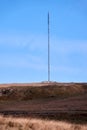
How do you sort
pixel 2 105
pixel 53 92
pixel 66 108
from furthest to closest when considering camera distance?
pixel 53 92 < pixel 2 105 < pixel 66 108

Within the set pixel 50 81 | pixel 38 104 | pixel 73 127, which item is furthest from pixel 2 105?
pixel 73 127

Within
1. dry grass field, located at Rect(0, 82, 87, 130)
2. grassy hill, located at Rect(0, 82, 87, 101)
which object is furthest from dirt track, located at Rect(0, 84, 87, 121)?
grassy hill, located at Rect(0, 82, 87, 101)

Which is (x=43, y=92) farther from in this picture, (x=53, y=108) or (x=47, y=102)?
(x=53, y=108)

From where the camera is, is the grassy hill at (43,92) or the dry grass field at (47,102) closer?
the dry grass field at (47,102)

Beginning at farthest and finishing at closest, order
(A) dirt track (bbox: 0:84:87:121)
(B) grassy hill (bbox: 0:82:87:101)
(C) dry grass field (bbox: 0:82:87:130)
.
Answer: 1. (B) grassy hill (bbox: 0:82:87:101)
2. (A) dirt track (bbox: 0:84:87:121)
3. (C) dry grass field (bbox: 0:82:87:130)

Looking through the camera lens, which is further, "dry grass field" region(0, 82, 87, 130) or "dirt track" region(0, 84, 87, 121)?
"dirt track" region(0, 84, 87, 121)

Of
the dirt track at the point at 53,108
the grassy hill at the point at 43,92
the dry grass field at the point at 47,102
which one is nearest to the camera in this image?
the dry grass field at the point at 47,102

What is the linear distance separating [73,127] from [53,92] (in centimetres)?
3738

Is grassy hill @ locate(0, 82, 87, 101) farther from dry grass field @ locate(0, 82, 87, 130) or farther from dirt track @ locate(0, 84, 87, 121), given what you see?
dirt track @ locate(0, 84, 87, 121)

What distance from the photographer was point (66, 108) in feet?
151

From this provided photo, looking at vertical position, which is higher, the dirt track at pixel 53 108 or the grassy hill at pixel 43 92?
the grassy hill at pixel 43 92

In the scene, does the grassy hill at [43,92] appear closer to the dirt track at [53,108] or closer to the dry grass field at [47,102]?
the dry grass field at [47,102]

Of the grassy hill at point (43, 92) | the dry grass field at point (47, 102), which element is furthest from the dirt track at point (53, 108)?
the grassy hill at point (43, 92)

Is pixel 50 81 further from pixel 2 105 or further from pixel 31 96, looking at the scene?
pixel 2 105
